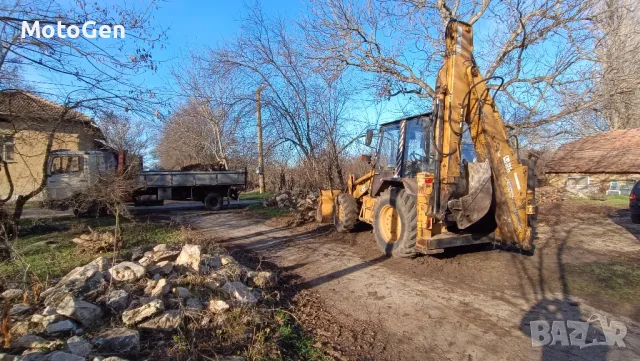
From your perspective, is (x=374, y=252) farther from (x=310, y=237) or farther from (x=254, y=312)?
(x=254, y=312)

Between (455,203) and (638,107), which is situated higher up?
A: (638,107)

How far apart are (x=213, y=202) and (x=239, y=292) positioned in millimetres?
12886

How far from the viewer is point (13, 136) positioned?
7723 millimetres

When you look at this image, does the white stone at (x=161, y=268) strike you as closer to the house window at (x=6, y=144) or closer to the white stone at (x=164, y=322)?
the white stone at (x=164, y=322)

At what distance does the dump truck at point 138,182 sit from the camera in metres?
12.7

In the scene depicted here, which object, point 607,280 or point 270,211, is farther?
point 270,211

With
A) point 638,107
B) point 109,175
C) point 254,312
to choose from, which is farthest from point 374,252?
point 638,107

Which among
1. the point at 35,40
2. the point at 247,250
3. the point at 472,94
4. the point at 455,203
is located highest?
the point at 35,40

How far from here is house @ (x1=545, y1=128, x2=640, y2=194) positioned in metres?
24.4

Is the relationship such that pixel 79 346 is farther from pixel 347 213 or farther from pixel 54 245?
pixel 347 213

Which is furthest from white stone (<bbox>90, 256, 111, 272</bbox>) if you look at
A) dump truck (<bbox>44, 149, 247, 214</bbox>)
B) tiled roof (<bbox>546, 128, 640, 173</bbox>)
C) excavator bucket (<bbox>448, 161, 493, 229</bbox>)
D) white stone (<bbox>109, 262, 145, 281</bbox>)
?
tiled roof (<bbox>546, 128, 640, 173</bbox>)

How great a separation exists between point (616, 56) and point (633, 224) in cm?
513

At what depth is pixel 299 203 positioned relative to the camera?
49.0 feet

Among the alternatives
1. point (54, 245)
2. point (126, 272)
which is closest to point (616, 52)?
point (126, 272)
